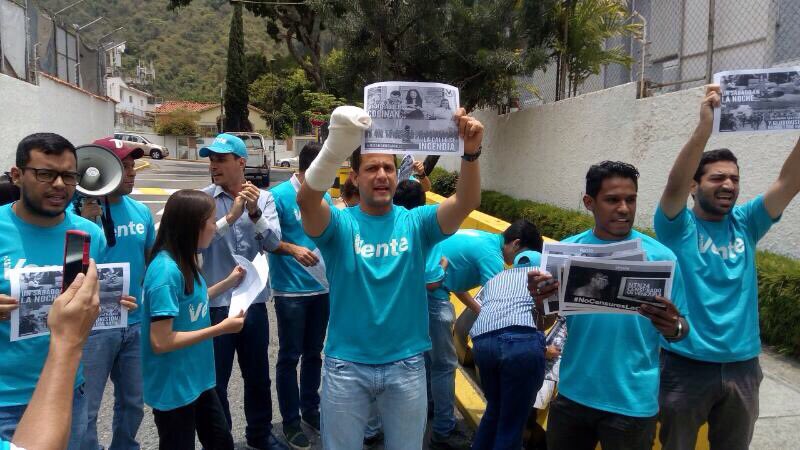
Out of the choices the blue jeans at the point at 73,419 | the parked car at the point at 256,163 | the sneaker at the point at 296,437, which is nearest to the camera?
the blue jeans at the point at 73,419

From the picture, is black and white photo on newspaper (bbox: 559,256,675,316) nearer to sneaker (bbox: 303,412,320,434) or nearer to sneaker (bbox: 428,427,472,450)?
sneaker (bbox: 428,427,472,450)

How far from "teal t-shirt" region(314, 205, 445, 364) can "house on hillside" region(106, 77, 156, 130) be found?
6239cm

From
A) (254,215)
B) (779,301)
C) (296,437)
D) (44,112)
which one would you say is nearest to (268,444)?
(296,437)

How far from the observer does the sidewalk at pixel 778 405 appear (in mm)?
4027

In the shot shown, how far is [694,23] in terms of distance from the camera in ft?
27.6

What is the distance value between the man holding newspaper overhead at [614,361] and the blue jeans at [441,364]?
5.09 ft

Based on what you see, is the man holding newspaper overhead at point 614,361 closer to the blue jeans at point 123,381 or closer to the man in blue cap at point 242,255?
the man in blue cap at point 242,255

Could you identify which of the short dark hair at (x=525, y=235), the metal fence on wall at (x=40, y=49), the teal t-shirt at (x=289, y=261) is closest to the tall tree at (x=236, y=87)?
the metal fence on wall at (x=40, y=49)

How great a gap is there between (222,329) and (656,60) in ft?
28.4

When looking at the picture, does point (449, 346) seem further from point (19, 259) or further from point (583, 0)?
point (583, 0)

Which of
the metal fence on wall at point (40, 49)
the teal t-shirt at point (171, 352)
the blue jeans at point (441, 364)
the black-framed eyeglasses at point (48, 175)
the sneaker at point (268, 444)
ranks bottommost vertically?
the sneaker at point (268, 444)

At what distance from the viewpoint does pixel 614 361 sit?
8.46 ft

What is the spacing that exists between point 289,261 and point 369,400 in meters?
1.67

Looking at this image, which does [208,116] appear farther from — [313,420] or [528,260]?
[528,260]
